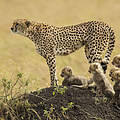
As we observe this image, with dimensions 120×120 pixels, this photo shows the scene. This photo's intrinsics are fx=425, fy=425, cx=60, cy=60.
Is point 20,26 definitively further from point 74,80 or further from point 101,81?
point 101,81

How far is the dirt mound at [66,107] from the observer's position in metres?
6.49

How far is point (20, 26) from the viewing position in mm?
9531

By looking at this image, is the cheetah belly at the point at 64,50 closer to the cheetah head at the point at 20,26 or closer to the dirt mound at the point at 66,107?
the cheetah head at the point at 20,26

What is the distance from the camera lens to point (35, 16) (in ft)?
61.7

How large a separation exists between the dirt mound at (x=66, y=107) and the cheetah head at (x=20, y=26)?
109 inches

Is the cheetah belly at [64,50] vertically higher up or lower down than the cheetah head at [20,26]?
lower down

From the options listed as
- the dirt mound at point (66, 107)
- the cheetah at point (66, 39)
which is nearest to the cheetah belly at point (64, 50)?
the cheetah at point (66, 39)

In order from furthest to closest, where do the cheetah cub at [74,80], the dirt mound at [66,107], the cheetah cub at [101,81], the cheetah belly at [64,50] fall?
the cheetah belly at [64,50] → the cheetah cub at [74,80] → the cheetah cub at [101,81] → the dirt mound at [66,107]

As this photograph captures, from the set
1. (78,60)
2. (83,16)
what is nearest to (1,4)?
(83,16)

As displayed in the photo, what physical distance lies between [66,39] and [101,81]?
8.74 ft

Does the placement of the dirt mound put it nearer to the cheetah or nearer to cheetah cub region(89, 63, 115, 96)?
cheetah cub region(89, 63, 115, 96)

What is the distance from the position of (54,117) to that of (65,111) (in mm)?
209

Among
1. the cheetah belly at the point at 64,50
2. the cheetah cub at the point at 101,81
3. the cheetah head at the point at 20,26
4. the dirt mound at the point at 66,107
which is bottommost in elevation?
the dirt mound at the point at 66,107

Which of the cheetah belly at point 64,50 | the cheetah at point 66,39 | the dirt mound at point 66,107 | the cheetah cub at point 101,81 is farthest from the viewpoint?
the cheetah belly at point 64,50
